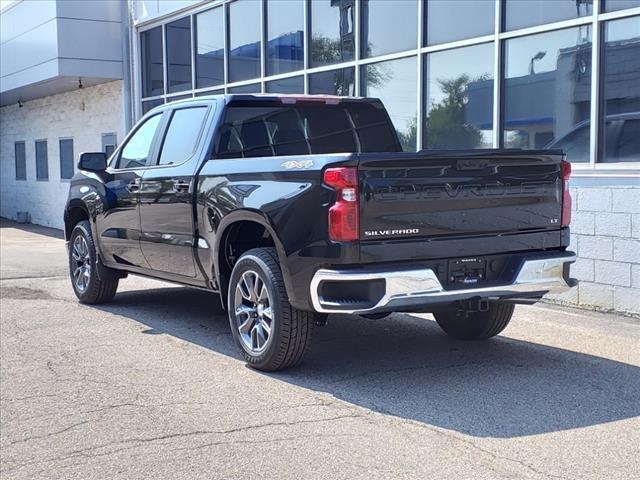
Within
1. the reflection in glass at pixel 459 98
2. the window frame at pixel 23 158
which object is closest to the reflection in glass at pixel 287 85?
the reflection in glass at pixel 459 98

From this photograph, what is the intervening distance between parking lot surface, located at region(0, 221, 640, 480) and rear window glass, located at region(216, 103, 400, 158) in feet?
5.27

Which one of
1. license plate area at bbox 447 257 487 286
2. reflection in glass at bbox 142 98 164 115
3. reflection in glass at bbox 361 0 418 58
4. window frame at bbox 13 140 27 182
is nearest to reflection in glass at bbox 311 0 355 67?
reflection in glass at bbox 361 0 418 58

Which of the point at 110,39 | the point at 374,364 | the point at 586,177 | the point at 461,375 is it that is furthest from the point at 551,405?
the point at 110,39

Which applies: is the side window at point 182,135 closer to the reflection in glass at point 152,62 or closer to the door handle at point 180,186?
the door handle at point 180,186

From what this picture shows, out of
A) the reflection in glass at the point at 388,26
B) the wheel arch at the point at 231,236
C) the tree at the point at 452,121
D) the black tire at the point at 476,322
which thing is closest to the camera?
the wheel arch at the point at 231,236

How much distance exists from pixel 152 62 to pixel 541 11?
10.3m

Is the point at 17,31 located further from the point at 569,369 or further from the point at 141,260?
the point at 569,369

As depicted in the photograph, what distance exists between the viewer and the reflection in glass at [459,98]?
9562 millimetres

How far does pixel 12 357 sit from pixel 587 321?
5020 millimetres

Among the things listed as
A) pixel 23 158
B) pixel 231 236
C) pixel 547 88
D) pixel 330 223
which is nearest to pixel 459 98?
pixel 547 88

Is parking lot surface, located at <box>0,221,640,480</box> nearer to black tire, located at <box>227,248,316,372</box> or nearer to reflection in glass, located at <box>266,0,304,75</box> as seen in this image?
black tire, located at <box>227,248,316,372</box>

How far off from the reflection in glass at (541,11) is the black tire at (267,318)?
456 centimetres

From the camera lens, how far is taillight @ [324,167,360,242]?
5.13 m

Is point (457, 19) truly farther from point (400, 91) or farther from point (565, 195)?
point (565, 195)
